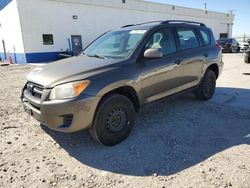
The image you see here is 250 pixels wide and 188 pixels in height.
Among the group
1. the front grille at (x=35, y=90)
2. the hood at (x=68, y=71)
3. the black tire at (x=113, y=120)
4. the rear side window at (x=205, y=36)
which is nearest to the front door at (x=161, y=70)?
the black tire at (x=113, y=120)

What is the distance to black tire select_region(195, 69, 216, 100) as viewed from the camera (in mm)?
5466

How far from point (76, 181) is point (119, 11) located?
23.0 meters

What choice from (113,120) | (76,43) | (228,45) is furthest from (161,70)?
(228,45)

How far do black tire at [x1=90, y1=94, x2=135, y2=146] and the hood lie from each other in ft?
1.53

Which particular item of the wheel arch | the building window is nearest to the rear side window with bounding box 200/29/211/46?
the wheel arch

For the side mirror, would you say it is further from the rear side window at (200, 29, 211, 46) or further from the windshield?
the rear side window at (200, 29, 211, 46)

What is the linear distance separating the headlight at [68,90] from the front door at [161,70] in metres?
1.14

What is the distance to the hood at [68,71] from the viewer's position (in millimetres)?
3205

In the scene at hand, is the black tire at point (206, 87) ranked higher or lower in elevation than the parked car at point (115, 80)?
lower

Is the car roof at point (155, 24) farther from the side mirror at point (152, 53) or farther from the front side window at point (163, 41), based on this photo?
the side mirror at point (152, 53)

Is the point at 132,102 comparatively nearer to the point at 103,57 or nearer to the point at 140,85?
the point at 140,85

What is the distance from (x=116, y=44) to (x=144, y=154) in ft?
Result: 6.93

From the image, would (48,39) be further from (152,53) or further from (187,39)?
(152,53)

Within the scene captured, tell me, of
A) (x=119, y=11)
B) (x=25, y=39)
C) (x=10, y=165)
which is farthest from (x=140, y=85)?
(x=119, y=11)
